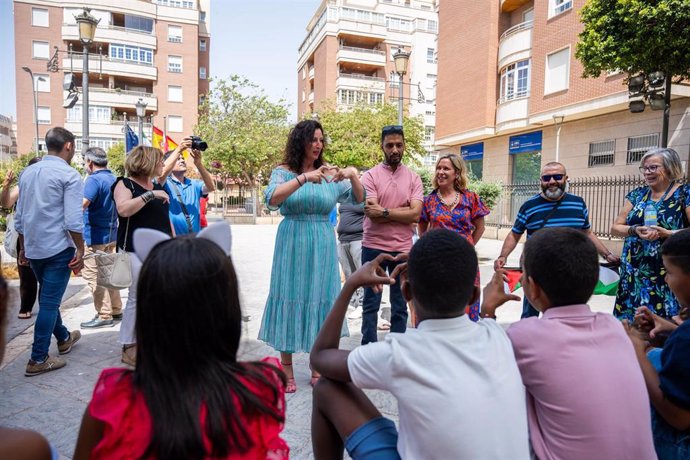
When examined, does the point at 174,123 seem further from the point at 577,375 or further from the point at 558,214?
the point at 577,375

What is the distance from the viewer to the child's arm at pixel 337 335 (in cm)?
197

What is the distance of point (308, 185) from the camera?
378cm

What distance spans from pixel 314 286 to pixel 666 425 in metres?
2.44

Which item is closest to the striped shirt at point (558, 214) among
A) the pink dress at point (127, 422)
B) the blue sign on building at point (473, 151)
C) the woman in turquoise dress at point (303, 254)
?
the woman in turquoise dress at point (303, 254)

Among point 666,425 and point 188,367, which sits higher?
point 188,367

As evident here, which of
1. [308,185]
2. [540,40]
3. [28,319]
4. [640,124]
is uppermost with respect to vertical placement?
[540,40]

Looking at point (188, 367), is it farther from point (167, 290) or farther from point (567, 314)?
point (567, 314)

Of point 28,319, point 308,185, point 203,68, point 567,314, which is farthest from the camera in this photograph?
point 203,68

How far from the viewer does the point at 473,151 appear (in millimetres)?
27281

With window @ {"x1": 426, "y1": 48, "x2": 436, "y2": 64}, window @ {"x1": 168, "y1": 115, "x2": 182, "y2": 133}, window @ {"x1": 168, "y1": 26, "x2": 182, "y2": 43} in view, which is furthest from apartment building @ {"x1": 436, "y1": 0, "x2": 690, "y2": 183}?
window @ {"x1": 168, "y1": 26, "x2": 182, "y2": 43}

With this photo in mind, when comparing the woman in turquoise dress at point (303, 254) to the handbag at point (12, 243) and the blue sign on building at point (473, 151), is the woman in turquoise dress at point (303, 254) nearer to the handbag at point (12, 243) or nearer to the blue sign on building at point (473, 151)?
the handbag at point (12, 243)

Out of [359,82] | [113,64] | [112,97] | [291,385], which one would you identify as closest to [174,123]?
[112,97]

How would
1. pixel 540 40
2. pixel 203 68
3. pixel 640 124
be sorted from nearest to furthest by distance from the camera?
pixel 640 124
pixel 540 40
pixel 203 68

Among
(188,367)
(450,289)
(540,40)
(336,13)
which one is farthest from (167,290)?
(336,13)
